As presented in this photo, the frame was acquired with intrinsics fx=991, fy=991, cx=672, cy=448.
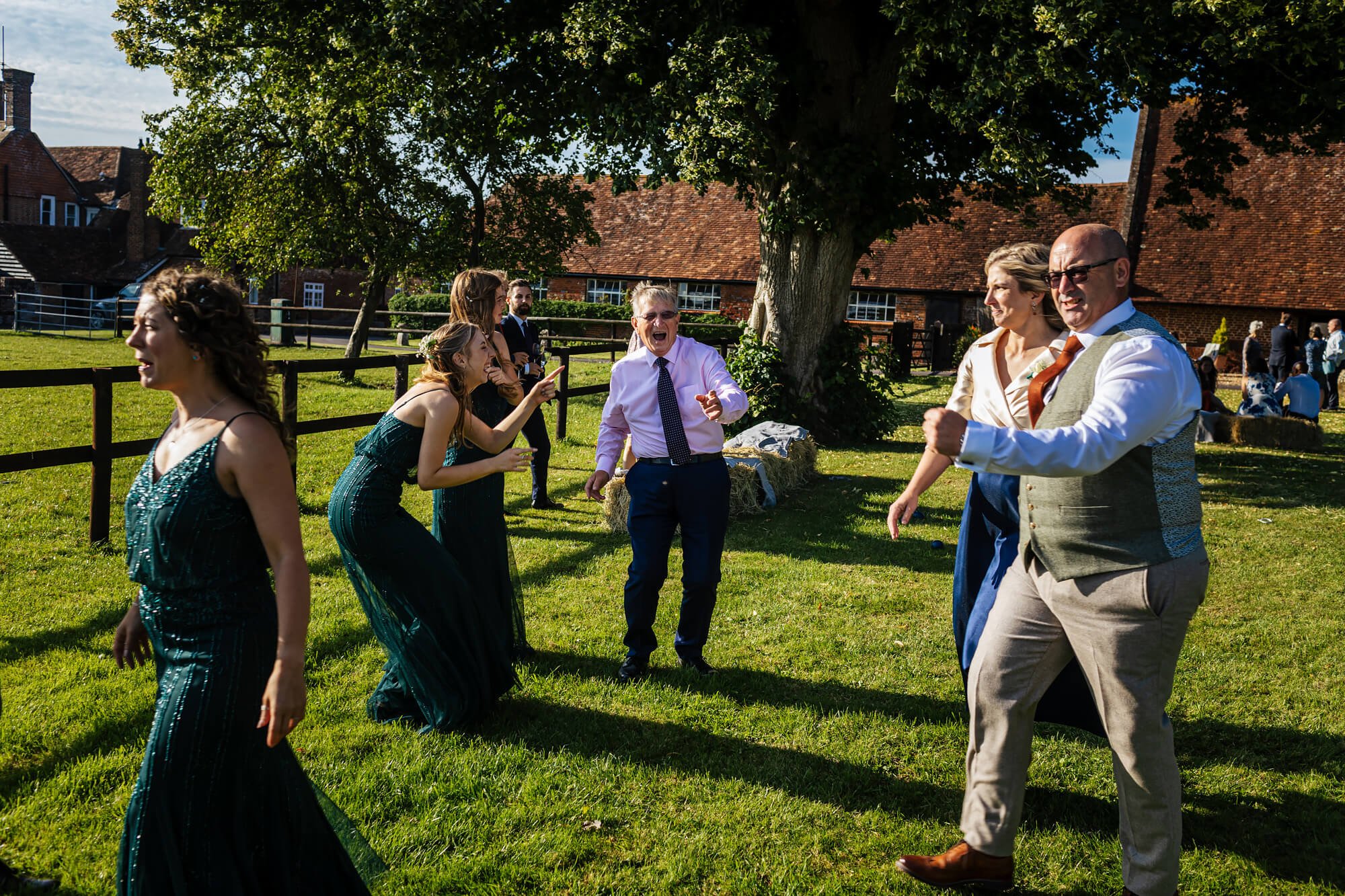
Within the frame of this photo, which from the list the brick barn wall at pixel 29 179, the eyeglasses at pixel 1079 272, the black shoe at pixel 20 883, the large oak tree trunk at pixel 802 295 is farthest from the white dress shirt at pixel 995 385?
the brick barn wall at pixel 29 179

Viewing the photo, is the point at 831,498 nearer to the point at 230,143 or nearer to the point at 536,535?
the point at 536,535

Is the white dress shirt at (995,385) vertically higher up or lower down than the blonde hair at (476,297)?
lower down

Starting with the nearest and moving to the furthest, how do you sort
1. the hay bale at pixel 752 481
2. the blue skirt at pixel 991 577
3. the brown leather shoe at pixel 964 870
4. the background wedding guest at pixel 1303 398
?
the brown leather shoe at pixel 964 870
the blue skirt at pixel 991 577
the hay bale at pixel 752 481
the background wedding guest at pixel 1303 398

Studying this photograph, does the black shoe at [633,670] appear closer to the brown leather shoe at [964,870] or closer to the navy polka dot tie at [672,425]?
the navy polka dot tie at [672,425]

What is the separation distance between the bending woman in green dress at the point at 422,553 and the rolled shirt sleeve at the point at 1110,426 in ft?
7.28

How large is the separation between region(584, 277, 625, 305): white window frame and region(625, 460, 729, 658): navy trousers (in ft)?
121

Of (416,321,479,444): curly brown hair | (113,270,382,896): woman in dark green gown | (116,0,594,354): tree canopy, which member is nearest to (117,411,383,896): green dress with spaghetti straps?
(113,270,382,896): woman in dark green gown

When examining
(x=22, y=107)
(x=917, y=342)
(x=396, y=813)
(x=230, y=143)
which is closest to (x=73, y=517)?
(x=396, y=813)

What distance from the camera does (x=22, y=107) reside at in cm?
5488

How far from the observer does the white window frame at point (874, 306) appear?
37.8 meters

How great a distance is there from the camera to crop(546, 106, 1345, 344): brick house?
3122 cm

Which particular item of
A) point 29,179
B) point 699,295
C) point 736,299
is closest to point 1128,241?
point 736,299

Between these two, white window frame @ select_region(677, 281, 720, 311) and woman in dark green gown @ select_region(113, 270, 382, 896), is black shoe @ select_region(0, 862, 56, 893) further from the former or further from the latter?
white window frame @ select_region(677, 281, 720, 311)

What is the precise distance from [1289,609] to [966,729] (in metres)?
3.83
